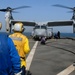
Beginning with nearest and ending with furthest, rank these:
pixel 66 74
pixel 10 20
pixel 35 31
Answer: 1. pixel 66 74
2. pixel 35 31
3. pixel 10 20

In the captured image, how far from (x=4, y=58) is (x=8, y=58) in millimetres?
67

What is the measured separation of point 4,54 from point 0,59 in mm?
96

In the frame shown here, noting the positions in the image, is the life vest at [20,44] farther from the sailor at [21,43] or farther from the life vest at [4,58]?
the life vest at [4,58]

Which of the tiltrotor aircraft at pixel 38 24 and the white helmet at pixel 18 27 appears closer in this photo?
the white helmet at pixel 18 27

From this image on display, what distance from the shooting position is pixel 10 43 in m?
3.91

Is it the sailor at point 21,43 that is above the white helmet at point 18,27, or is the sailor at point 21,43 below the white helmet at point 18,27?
below

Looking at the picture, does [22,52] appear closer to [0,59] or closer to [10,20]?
[0,59]

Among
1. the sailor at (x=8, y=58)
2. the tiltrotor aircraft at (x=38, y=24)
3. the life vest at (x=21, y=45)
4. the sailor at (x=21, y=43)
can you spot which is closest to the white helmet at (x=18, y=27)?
the sailor at (x=21, y=43)

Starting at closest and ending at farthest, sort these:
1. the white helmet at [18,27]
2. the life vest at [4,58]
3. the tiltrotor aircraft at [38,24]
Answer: the life vest at [4,58] < the white helmet at [18,27] < the tiltrotor aircraft at [38,24]

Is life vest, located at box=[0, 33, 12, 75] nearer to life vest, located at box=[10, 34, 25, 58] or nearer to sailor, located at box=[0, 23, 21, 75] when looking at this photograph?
sailor, located at box=[0, 23, 21, 75]

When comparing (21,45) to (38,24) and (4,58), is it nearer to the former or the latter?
(4,58)

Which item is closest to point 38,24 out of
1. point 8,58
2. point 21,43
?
point 21,43

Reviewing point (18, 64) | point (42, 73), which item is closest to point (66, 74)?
point (42, 73)

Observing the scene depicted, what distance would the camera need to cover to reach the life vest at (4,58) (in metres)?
3.80
